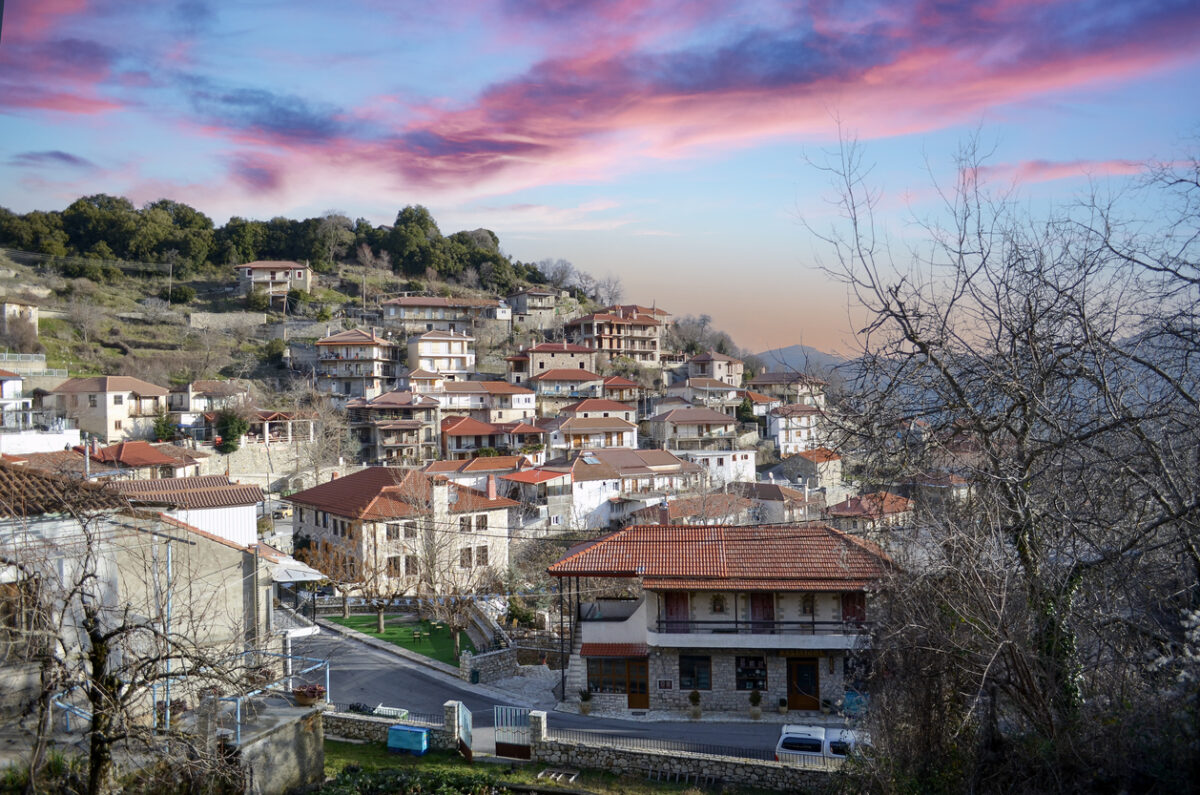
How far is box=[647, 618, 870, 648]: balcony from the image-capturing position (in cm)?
1631

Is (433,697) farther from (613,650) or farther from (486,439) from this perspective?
(486,439)

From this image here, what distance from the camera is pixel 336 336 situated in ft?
187

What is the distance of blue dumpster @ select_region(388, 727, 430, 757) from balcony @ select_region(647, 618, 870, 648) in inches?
204

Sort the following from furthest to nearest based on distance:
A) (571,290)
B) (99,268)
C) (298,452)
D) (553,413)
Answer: (571,290) < (99,268) < (553,413) < (298,452)

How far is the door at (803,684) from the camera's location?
54.2ft

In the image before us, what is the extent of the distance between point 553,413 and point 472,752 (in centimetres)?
4328

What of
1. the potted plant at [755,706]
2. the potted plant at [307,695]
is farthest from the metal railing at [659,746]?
the potted plant at [307,695]

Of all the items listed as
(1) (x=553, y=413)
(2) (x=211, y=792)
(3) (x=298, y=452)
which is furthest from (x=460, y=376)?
(2) (x=211, y=792)

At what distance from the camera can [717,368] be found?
220 feet

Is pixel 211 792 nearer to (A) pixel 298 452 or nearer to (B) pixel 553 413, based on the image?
(A) pixel 298 452

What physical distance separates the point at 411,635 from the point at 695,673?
27.5 ft

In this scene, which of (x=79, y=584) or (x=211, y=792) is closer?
(x=79, y=584)

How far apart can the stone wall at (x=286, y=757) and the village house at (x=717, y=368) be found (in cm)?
5715

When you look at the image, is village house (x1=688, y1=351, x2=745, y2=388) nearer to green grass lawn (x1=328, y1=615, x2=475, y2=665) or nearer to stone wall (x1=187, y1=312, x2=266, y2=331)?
stone wall (x1=187, y1=312, x2=266, y2=331)
